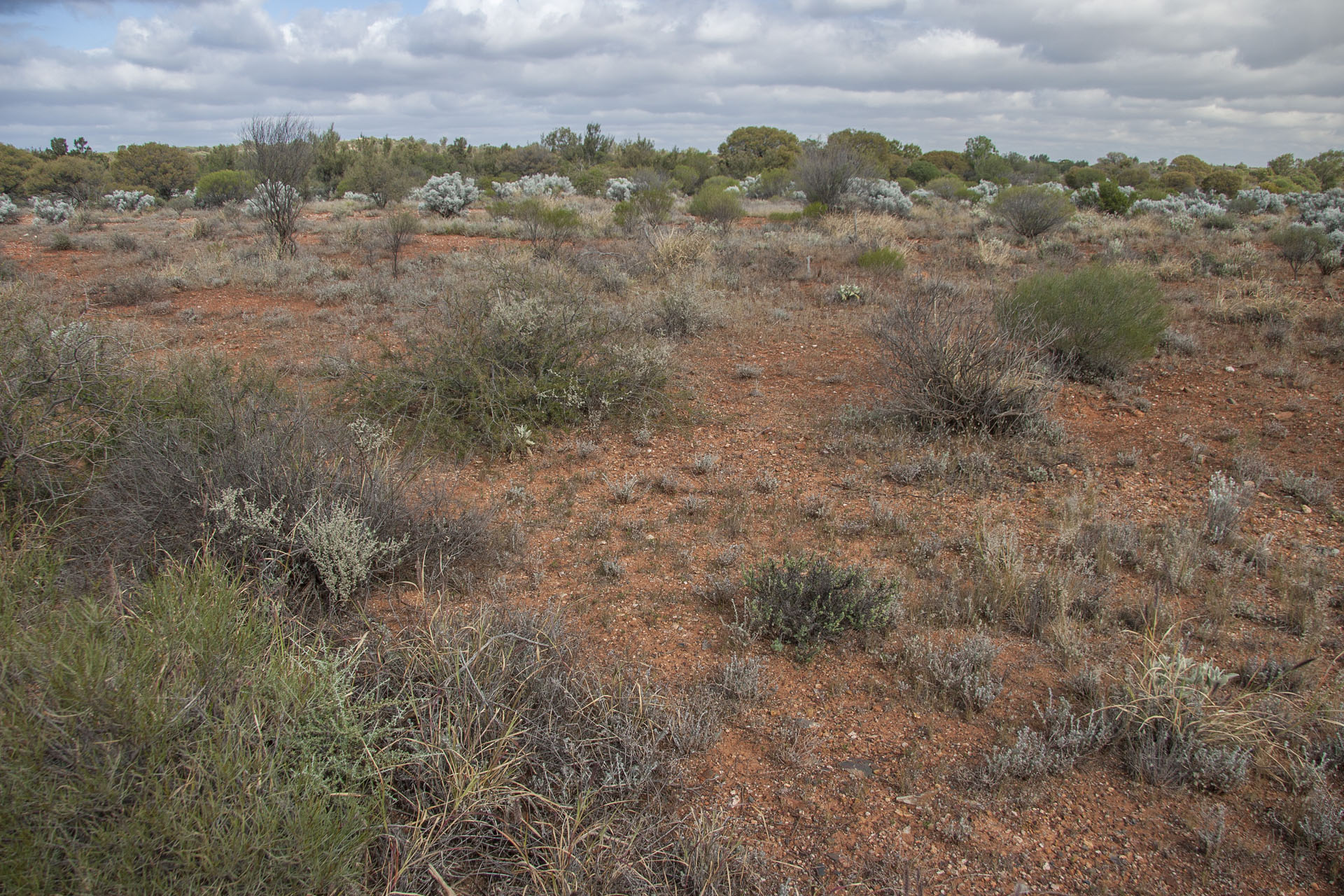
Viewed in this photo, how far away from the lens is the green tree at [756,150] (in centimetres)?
3606

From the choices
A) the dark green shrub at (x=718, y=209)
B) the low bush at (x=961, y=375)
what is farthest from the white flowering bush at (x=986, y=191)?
the low bush at (x=961, y=375)

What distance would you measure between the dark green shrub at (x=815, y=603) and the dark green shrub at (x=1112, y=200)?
858 inches

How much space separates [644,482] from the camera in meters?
5.36

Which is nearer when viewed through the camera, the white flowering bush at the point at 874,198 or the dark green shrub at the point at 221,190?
the white flowering bush at the point at 874,198

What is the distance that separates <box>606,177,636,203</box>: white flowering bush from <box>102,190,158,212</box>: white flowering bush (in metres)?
15.2

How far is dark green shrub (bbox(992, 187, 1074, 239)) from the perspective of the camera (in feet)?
50.2

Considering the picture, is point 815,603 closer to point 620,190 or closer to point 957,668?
point 957,668

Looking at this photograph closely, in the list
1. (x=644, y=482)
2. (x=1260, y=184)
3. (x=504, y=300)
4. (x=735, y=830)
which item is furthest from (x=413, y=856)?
(x=1260, y=184)

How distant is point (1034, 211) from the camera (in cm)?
1530

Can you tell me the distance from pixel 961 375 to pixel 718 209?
12985 millimetres

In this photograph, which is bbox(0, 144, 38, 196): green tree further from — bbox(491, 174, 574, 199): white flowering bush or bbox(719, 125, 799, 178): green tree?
bbox(719, 125, 799, 178): green tree

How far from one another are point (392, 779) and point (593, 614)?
1.43 meters

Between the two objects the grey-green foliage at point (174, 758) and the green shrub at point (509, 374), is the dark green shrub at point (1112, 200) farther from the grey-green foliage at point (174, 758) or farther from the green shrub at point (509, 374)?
the grey-green foliage at point (174, 758)

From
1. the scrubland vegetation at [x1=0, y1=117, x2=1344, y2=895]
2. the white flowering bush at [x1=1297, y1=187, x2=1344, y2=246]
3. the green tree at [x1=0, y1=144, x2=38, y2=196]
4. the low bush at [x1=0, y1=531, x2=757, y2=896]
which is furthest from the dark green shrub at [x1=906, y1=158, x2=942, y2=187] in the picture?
the green tree at [x1=0, y1=144, x2=38, y2=196]
